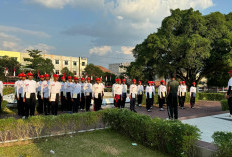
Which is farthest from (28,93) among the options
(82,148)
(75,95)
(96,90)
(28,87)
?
(82,148)

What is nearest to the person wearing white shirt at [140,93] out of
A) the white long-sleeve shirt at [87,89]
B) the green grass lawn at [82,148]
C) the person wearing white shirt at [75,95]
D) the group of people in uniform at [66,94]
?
the group of people in uniform at [66,94]

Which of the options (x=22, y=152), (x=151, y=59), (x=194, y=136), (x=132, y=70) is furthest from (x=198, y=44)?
(x=22, y=152)

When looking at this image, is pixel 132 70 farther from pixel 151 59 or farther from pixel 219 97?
pixel 219 97

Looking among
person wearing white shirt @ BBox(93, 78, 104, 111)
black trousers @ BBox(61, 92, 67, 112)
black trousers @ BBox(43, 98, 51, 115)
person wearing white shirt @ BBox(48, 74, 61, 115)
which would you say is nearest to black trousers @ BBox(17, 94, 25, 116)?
black trousers @ BBox(43, 98, 51, 115)

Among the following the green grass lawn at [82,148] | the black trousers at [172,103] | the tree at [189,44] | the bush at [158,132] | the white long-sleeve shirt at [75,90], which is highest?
the tree at [189,44]

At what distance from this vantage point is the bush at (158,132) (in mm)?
3959

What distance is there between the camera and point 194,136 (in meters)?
3.94

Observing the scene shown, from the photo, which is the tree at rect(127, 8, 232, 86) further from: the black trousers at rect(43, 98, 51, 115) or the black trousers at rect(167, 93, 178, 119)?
the black trousers at rect(43, 98, 51, 115)

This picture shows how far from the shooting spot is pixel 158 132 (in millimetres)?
4430

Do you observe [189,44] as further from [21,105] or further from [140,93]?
[21,105]

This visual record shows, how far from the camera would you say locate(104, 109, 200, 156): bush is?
13.0 ft

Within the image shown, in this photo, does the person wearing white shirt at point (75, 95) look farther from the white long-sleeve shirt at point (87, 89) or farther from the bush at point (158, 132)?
the bush at point (158, 132)

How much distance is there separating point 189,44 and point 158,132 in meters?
15.0

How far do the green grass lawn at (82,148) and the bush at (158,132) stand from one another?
207 mm
